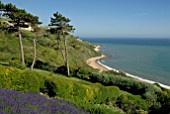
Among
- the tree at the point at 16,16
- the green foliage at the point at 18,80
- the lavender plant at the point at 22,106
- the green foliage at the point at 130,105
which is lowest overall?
the green foliage at the point at 130,105

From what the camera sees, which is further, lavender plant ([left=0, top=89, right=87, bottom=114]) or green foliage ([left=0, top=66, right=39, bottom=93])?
green foliage ([left=0, top=66, right=39, bottom=93])

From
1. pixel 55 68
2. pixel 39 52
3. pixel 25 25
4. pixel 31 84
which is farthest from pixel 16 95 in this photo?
pixel 39 52

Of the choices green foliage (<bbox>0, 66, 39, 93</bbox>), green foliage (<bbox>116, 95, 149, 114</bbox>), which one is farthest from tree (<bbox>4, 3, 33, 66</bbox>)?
green foliage (<bbox>116, 95, 149, 114</bbox>)

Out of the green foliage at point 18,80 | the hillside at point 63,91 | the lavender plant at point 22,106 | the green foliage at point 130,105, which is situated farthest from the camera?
the green foliage at point 130,105

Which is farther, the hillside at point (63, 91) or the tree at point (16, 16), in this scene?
the tree at point (16, 16)

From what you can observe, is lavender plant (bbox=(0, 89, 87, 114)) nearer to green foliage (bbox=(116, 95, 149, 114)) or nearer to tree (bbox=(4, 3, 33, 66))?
green foliage (bbox=(116, 95, 149, 114))

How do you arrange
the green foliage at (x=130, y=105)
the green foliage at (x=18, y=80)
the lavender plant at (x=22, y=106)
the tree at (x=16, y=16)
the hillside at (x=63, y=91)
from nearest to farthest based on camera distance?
the lavender plant at (x=22, y=106) < the hillside at (x=63, y=91) < the green foliage at (x=18, y=80) < the green foliage at (x=130, y=105) < the tree at (x=16, y=16)

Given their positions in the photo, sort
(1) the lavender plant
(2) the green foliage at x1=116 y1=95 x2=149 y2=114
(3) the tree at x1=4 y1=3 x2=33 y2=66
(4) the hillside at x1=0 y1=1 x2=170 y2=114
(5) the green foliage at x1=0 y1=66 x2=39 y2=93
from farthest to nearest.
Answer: (3) the tree at x1=4 y1=3 x2=33 y2=66, (2) the green foliage at x1=116 y1=95 x2=149 y2=114, (5) the green foliage at x1=0 y1=66 x2=39 y2=93, (4) the hillside at x1=0 y1=1 x2=170 y2=114, (1) the lavender plant

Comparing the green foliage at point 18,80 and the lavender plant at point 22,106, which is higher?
the lavender plant at point 22,106

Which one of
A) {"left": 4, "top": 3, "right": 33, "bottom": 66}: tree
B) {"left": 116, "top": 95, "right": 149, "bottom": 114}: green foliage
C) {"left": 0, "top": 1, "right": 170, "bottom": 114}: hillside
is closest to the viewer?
{"left": 0, "top": 1, "right": 170, "bottom": 114}: hillside

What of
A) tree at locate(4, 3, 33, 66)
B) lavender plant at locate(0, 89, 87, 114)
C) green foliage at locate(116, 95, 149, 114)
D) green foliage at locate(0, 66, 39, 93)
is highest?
tree at locate(4, 3, 33, 66)

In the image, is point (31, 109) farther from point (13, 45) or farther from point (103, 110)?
point (13, 45)

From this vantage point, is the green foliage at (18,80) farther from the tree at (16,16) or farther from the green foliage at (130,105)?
the tree at (16,16)

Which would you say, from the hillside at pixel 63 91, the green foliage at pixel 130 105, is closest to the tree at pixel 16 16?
the hillside at pixel 63 91
